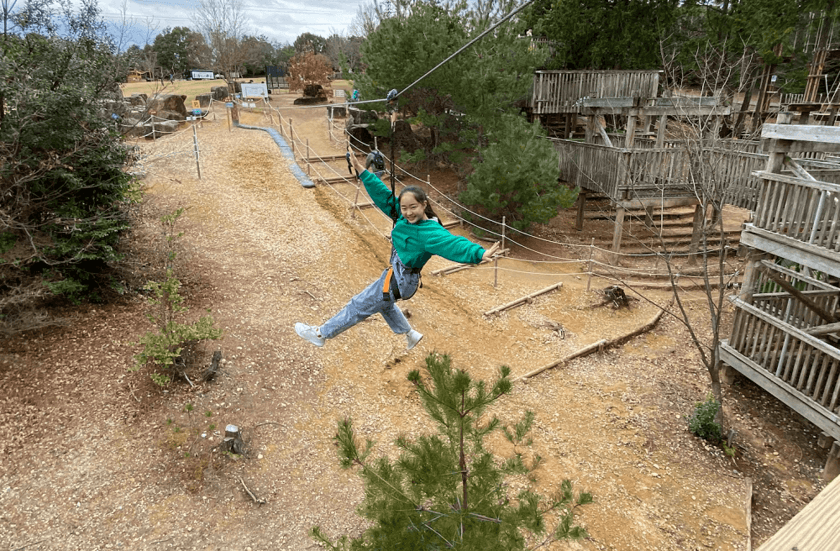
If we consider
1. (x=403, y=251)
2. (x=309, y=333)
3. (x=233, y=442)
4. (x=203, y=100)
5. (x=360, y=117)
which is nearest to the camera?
(x=403, y=251)

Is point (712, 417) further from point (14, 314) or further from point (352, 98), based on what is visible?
point (352, 98)

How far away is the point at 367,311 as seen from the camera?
4.39m

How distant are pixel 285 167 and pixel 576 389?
10.4 metres

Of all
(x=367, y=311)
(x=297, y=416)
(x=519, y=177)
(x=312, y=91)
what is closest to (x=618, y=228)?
(x=519, y=177)

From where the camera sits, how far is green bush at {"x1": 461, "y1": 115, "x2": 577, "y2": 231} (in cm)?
1166

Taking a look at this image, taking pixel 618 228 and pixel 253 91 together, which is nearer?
pixel 618 228

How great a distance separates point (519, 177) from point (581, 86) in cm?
548

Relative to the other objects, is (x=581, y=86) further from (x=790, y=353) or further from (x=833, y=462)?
(x=833, y=462)

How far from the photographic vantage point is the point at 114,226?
6.86 metres

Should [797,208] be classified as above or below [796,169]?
below

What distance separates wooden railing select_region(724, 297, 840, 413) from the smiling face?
5119 millimetres

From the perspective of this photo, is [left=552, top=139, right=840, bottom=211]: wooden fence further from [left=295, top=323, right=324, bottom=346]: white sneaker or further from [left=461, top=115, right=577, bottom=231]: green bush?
[left=295, top=323, right=324, bottom=346]: white sneaker

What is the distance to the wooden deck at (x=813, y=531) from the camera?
0.73m

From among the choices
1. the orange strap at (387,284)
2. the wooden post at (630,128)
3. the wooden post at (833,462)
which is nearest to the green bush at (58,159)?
the orange strap at (387,284)
